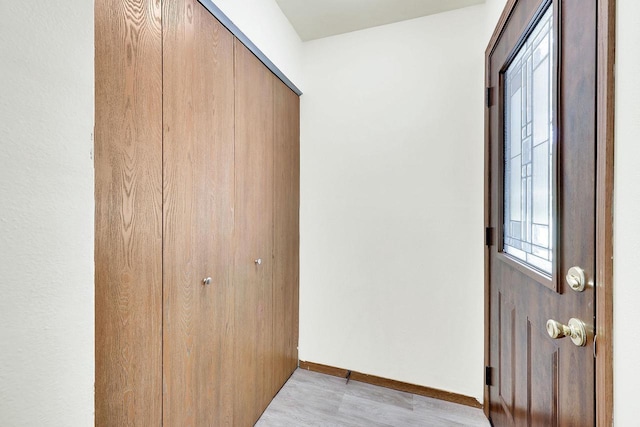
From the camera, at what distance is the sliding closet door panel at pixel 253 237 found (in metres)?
1.48

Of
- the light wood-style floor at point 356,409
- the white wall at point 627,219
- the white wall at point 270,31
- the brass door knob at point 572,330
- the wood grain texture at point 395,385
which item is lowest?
the light wood-style floor at point 356,409

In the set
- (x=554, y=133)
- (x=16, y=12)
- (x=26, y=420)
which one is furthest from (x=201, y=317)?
(x=554, y=133)

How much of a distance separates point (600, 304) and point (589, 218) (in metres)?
0.22

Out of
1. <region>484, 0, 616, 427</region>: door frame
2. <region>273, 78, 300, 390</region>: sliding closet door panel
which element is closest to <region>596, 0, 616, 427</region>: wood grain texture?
<region>484, 0, 616, 427</region>: door frame

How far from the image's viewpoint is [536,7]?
103 cm

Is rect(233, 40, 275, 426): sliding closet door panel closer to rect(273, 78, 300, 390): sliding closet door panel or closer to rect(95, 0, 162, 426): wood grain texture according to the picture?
rect(273, 78, 300, 390): sliding closet door panel

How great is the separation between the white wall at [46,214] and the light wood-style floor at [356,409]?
1.39m

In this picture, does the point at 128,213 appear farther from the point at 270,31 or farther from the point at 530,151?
the point at 530,151

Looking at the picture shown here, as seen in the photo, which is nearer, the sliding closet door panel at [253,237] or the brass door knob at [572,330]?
the brass door knob at [572,330]

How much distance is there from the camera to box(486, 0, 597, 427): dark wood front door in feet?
2.49

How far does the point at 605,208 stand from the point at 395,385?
1794 millimetres

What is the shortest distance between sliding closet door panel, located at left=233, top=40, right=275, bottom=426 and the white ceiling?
497 mm

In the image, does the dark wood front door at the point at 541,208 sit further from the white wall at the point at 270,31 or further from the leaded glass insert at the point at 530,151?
the white wall at the point at 270,31

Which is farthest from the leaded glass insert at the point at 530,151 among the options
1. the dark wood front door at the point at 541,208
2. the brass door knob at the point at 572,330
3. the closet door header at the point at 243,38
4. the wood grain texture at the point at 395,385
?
the closet door header at the point at 243,38
